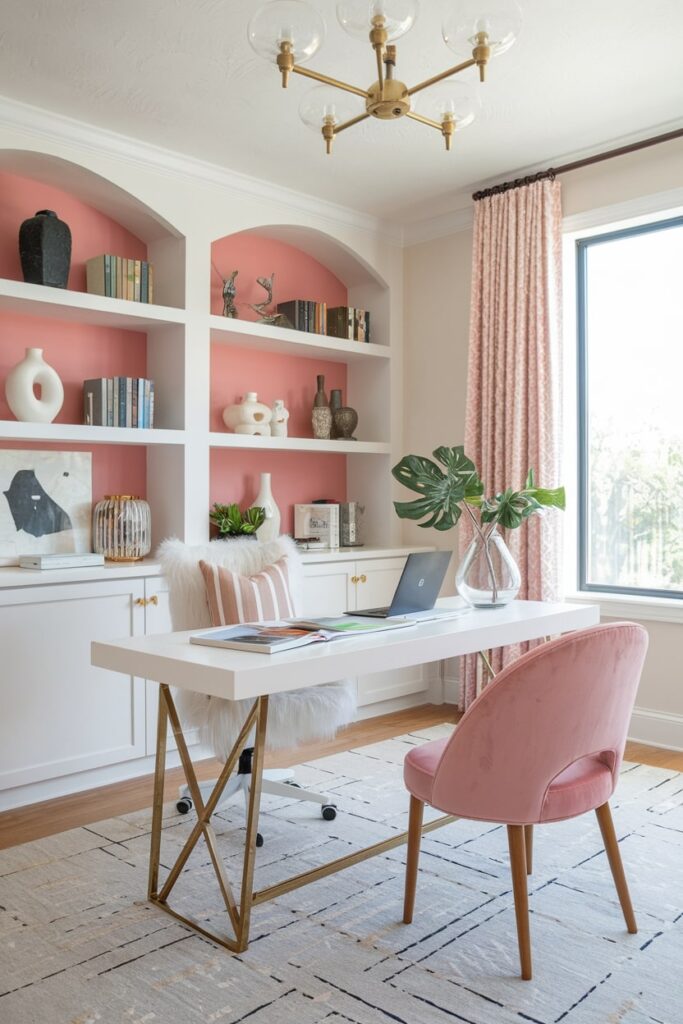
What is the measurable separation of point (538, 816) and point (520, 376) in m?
2.68

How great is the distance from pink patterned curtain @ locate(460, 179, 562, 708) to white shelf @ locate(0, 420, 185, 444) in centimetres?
156

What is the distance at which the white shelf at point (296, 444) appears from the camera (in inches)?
167

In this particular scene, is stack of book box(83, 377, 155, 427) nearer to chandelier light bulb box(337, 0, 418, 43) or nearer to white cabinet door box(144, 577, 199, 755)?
white cabinet door box(144, 577, 199, 755)

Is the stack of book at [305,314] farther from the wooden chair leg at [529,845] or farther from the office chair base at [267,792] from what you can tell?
the wooden chair leg at [529,845]

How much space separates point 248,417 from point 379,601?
1186 millimetres

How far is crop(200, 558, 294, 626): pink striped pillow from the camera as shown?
2977 mm

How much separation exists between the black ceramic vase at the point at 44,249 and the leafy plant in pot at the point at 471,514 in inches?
68.5

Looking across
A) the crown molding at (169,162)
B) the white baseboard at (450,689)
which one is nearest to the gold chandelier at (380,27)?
the crown molding at (169,162)

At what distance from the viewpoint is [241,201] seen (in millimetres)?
4332

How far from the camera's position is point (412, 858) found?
7.53 ft

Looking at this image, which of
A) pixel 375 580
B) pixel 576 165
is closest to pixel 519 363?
pixel 576 165

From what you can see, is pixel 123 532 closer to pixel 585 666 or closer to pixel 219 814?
pixel 219 814

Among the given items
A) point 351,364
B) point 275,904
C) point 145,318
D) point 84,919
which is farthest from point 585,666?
point 351,364

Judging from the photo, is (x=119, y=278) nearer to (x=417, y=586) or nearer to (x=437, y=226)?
(x=437, y=226)
